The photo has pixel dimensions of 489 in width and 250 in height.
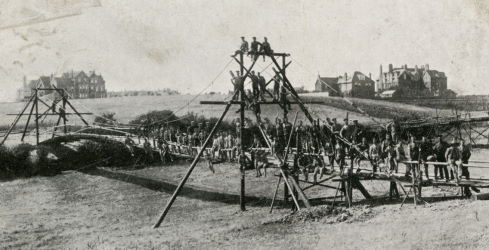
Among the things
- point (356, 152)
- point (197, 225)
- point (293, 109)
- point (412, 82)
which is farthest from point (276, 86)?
point (412, 82)

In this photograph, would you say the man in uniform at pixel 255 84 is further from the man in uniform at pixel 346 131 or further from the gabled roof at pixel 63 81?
the gabled roof at pixel 63 81

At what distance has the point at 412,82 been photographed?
248 feet

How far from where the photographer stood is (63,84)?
84438 millimetres

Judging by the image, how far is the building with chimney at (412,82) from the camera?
72.7m

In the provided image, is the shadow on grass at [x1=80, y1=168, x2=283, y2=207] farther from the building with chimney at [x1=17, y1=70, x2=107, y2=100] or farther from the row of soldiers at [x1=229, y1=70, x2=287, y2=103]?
the building with chimney at [x1=17, y1=70, x2=107, y2=100]

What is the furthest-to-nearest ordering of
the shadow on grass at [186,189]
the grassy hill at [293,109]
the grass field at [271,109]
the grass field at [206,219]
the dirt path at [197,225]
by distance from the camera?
the grass field at [271,109] → the grassy hill at [293,109] → the shadow on grass at [186,189] → the grass field at [206,219] → the dirt path at [197,225]

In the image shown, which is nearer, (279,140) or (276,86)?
(276,86)

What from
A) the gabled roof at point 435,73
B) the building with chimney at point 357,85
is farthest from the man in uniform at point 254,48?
the gabled roof at point 435,73

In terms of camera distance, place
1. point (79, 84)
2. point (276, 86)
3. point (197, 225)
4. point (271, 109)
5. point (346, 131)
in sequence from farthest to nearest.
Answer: point (79, 84)
point (271, 109)
point (276, 86)
point (346, 131)
point (197, 225)

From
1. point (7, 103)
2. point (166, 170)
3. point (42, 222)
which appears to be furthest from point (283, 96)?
point (7, 103)

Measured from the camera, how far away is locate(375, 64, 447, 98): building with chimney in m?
72.7

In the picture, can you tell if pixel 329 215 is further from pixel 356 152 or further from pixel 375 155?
pixel 356 152

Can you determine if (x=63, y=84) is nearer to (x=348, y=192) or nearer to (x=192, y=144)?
(x=192, y=144)

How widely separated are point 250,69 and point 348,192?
6.86 meters
